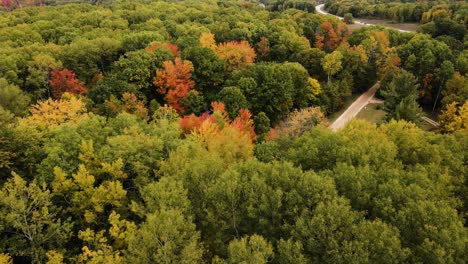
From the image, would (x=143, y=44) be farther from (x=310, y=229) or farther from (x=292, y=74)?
(x=310, y=229)

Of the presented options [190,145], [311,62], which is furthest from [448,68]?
[190,145]

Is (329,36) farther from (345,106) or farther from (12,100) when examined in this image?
(12,100)

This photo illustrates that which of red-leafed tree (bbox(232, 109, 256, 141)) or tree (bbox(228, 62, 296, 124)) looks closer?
red-leafed tree (bbox(232, 109, 256, 141))

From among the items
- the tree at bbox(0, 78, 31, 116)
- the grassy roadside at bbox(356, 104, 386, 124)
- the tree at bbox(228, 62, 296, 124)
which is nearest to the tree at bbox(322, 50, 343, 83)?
the grassy roadside at bbox(356, 104, 386, 124)

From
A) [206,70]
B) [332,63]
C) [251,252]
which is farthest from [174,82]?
[251,252]

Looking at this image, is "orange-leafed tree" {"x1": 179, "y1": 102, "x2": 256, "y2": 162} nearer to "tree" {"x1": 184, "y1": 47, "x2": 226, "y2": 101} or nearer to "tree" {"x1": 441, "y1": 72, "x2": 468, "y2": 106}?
"tree" {"x1": 184, "y1": 47, "x2": 226, "y2": 101}
